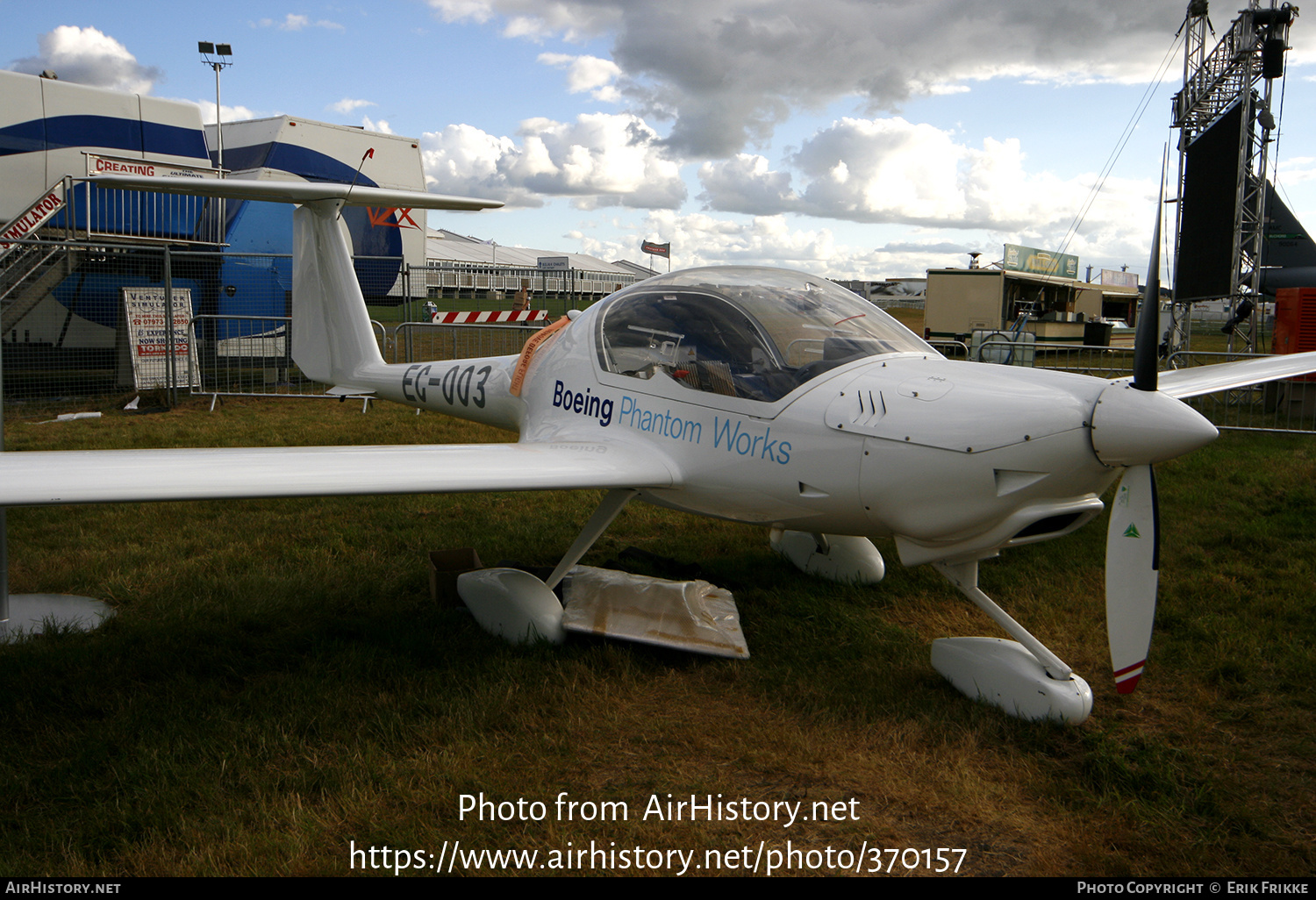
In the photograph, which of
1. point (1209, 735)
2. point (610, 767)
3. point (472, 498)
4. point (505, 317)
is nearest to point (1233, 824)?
point (1209, 735)

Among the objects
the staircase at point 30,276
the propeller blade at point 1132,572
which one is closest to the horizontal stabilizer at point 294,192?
the propeller blade at point 1132,572

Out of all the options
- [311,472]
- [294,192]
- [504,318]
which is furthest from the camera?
[504,318]

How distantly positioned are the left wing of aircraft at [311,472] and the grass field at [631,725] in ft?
3.03

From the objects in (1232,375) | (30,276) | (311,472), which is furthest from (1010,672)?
(30,276)

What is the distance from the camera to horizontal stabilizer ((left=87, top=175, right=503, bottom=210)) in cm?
487

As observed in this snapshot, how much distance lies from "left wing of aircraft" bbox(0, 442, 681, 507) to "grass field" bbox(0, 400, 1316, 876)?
0.92m

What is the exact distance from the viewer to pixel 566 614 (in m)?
4.24

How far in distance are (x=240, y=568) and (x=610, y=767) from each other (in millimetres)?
3351

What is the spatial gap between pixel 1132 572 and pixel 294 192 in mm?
5571

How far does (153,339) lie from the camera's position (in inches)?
491

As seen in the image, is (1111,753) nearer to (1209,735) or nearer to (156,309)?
(1209,735)

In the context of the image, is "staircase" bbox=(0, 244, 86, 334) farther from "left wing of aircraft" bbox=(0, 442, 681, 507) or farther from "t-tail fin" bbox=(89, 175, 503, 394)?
"left wing of aircraft" bbox=(0, 442, 681, 507)

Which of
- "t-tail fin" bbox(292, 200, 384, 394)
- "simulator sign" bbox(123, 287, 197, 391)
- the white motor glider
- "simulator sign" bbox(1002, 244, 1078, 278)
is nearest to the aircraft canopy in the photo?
the white motor glider

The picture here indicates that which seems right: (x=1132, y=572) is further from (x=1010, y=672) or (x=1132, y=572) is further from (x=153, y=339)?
(x=153, y=339)
